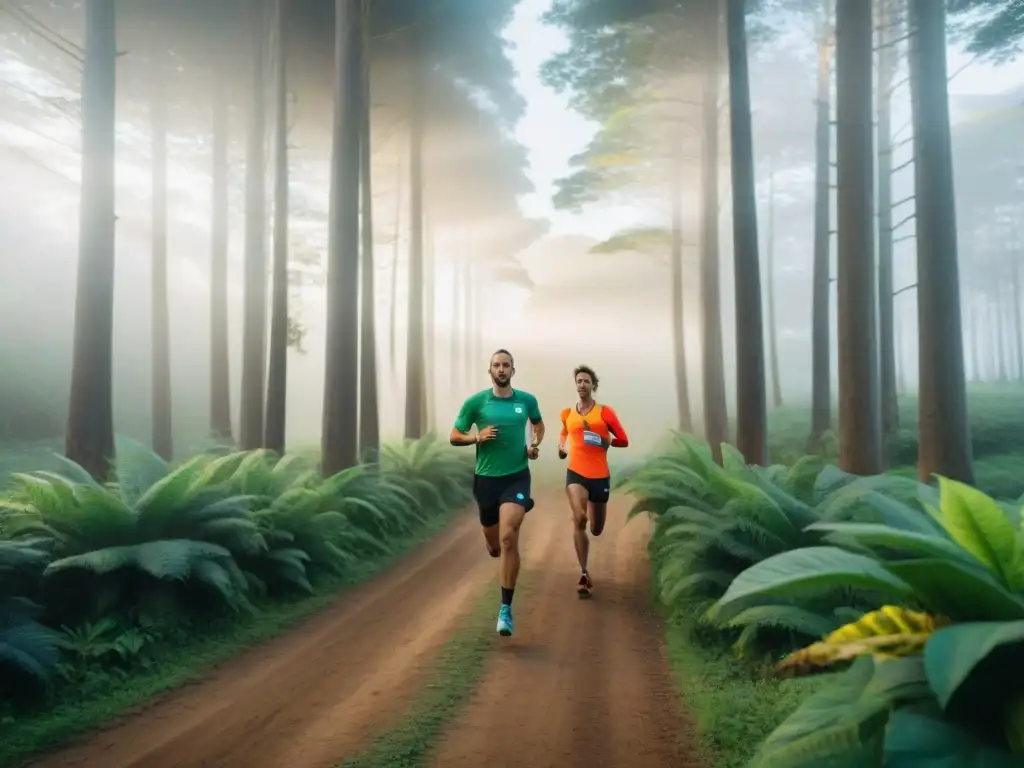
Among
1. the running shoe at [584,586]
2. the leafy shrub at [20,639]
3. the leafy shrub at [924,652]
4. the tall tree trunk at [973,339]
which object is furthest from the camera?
the tall tree trunk at [973,339]

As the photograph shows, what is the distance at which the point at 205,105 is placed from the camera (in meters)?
19.3

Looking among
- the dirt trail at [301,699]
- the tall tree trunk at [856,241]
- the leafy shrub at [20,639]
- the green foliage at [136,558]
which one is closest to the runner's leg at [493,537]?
the dirt trail at [301,699]

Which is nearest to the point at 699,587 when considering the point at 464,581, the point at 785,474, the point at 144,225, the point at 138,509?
the point at 785,474

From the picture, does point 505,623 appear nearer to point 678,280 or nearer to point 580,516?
point 580,516

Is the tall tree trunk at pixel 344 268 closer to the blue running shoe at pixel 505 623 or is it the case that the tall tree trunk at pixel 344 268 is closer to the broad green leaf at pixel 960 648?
the blue running shoe at pixel 505 623

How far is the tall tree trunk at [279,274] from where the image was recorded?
1375 centimetres

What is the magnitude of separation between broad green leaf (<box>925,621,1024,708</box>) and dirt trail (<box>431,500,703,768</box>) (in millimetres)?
2200

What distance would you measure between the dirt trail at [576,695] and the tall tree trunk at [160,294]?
549 inches

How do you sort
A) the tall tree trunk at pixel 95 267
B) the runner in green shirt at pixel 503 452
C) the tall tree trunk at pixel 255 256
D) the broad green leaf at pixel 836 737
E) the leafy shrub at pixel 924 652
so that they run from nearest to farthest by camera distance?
the leafy shrub at pixel 924 652, the broad green leaf at pixel 836 737, the runner in green shirt at pixel 503 452, the tall tree trunk at pixel 95 267, the tall tree trunk at pixel 255 256

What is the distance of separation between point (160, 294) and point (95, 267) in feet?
35.5

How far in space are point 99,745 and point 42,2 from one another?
661 inches

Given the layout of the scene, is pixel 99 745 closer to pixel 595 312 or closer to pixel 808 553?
pixel 808 553

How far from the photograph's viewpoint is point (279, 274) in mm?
14312

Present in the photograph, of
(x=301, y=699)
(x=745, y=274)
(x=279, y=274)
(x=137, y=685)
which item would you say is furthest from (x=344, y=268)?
(x=301, y=699)
